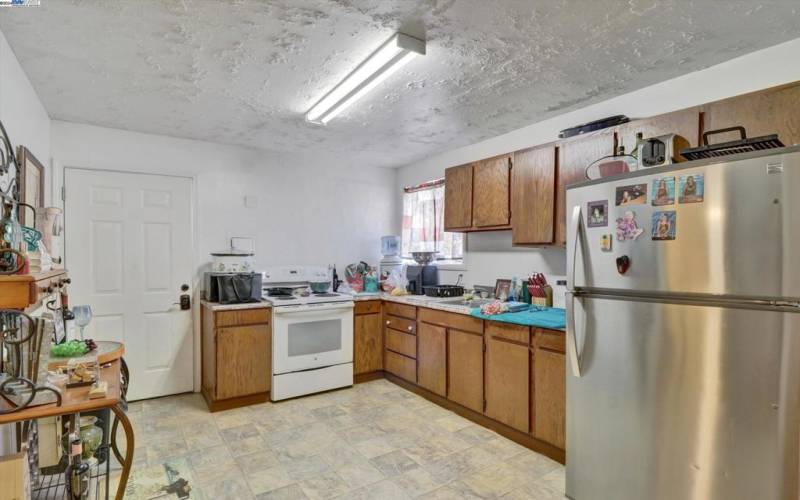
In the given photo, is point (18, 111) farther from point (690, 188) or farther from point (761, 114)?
point (761, 114)

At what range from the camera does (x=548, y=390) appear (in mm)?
2553

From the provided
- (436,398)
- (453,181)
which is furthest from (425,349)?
(453,181)

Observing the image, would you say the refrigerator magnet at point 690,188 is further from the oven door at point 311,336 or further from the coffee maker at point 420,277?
the oven door at point 311,336

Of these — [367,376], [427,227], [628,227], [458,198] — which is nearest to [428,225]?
[427,227]

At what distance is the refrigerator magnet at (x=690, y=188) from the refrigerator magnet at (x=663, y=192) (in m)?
0.03

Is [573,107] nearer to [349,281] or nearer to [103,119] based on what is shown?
[349,281]

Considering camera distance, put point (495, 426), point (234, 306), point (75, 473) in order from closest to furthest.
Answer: point (75, 473), point (495, 426), point (234, 306)

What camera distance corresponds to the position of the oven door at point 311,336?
141 inches

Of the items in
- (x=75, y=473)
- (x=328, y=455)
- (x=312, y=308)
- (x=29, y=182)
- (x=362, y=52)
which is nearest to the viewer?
(x=75, y=473)

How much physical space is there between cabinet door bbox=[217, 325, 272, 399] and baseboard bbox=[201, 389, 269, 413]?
1.6 inches

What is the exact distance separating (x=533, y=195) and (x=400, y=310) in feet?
5.58

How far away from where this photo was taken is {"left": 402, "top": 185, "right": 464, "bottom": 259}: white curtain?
169 inches

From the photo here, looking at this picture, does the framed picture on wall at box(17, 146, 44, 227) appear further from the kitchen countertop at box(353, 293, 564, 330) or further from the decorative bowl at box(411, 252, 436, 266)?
the decorative bowl at box(411, 252, 436, 266)

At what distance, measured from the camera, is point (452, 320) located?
3320 mm
